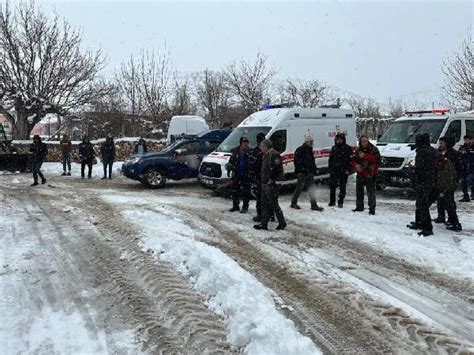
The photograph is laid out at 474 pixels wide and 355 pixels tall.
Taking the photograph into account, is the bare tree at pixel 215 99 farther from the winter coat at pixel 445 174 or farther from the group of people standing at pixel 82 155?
the winter coat at pixel 445 174

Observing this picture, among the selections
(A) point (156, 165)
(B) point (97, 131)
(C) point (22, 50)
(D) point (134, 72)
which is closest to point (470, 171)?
(A) point (156, 165)

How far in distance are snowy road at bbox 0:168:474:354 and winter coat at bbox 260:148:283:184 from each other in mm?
987

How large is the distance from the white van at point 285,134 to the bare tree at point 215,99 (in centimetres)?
3480

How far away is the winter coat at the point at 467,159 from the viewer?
1138 centimetres

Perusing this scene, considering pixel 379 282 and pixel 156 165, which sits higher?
pixel 156 165

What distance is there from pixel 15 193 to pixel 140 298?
9.34m

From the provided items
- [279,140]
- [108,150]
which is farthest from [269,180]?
[108,150]

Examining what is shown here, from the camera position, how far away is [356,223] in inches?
344


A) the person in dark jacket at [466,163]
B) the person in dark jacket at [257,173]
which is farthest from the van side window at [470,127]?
the person in dark jacket at [257,173]

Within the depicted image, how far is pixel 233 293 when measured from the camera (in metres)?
4.85

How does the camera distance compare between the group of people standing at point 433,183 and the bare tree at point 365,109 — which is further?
the bare tree at point 365,109

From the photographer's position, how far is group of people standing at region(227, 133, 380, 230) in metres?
8.26

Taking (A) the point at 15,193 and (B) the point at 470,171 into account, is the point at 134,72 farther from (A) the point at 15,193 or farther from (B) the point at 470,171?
(B) the point at 470,171

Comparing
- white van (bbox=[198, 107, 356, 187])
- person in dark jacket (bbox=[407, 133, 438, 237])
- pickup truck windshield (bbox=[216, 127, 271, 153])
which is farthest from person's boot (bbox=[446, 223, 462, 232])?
pickup truck windshield (bbox=[216, 127, 271, 153])
